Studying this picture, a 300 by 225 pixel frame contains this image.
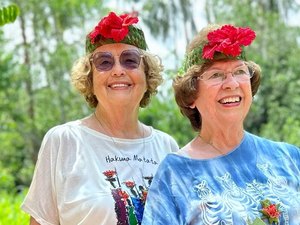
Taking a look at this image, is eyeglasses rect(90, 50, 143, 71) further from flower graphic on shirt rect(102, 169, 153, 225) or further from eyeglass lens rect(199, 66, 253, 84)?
eyeglass lens rect(199, 66, 253, 84)

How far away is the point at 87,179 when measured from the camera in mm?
3609

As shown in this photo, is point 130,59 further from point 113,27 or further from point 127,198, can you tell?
point 127,198

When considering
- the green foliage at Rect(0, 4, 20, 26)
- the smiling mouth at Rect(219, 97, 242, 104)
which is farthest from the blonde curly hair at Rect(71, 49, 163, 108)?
the green foliage at Rect(0, 4, 20, 26)

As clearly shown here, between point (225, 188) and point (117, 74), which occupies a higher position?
point (117, 74)

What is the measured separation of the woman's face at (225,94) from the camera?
3.18 metres

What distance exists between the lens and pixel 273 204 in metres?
3.09

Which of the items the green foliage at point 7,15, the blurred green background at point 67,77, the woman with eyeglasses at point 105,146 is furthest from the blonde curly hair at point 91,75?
the blurred green background at point 67,77

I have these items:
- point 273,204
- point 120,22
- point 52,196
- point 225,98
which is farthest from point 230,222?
point 120,22

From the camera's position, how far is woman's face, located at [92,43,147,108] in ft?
12.6

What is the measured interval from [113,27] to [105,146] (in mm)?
637

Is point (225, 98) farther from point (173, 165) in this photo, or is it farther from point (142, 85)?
point (142, 85)

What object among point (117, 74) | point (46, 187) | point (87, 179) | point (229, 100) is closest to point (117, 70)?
point (117, 74)

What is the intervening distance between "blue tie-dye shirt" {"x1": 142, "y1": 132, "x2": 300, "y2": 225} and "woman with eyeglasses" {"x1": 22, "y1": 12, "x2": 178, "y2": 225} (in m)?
0.57

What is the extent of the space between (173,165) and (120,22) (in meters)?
1.04
